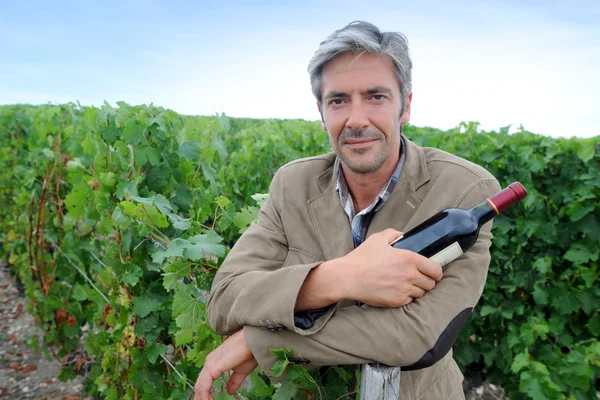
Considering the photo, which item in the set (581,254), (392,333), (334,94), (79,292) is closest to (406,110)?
(334,94)

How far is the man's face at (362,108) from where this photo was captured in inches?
80.4

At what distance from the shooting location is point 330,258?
2002 millimetres

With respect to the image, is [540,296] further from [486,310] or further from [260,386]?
[260,386]

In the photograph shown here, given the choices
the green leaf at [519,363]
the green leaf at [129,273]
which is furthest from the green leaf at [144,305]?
the green leaf at [519,363]

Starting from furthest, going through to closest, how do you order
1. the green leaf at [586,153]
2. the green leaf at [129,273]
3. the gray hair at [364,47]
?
the green leaf at [586,153] < the green leaf at [129,273] < the gray hair at [364,47]

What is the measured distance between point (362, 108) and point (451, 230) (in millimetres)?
713

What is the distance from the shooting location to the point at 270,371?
1.67 metres

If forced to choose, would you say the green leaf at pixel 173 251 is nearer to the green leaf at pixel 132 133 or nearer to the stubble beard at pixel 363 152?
the stubble beard at pixel 363 152

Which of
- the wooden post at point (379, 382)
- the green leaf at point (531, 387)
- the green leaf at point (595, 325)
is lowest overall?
the green leaf at point (531, 387)

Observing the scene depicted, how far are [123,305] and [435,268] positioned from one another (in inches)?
82.8

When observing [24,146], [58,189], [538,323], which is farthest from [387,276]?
[24,146]

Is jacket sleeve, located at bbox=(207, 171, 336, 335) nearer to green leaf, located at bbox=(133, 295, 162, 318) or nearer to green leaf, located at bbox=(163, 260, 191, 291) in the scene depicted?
green leaf, located at bbox=(163, 260, 191, 291)

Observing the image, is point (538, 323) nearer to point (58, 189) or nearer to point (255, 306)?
point (255, 306)

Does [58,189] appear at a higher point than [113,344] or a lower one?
higher
